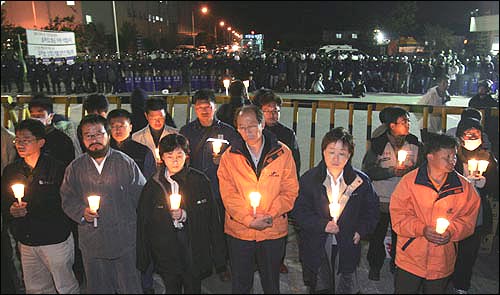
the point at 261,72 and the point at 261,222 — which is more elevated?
the point at 261,72

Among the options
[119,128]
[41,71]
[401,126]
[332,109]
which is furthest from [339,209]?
[41,71]

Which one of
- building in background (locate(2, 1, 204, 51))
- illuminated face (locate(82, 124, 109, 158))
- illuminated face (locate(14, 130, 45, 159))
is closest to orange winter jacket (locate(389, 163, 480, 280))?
illuminated face (locate(82, 124, 109, 158))

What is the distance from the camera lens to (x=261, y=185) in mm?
3586

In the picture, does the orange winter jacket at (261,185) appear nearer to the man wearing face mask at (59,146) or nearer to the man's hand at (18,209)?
the man's hand at (18,209)

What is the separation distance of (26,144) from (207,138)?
1773mm

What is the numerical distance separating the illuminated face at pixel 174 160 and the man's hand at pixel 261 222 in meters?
0.77

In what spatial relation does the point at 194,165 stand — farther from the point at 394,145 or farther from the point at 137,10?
the point at 137,10

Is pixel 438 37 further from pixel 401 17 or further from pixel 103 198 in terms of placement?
pixel 103 198

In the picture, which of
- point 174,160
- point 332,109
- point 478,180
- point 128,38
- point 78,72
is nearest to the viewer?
point 174,160

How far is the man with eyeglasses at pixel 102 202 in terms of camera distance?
3596 millimetres

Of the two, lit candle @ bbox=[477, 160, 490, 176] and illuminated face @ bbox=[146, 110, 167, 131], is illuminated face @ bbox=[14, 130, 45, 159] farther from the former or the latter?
lit candle @ bbox=[477, 160, 490, 176]

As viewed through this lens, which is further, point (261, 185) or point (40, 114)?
point (40, 114)

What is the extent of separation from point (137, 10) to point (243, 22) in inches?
450

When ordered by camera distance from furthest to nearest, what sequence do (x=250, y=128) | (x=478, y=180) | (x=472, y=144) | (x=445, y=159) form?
(x=472, y=144)
(x=478, y=180)
(x=250, y=128)
(x=445, y=159)
